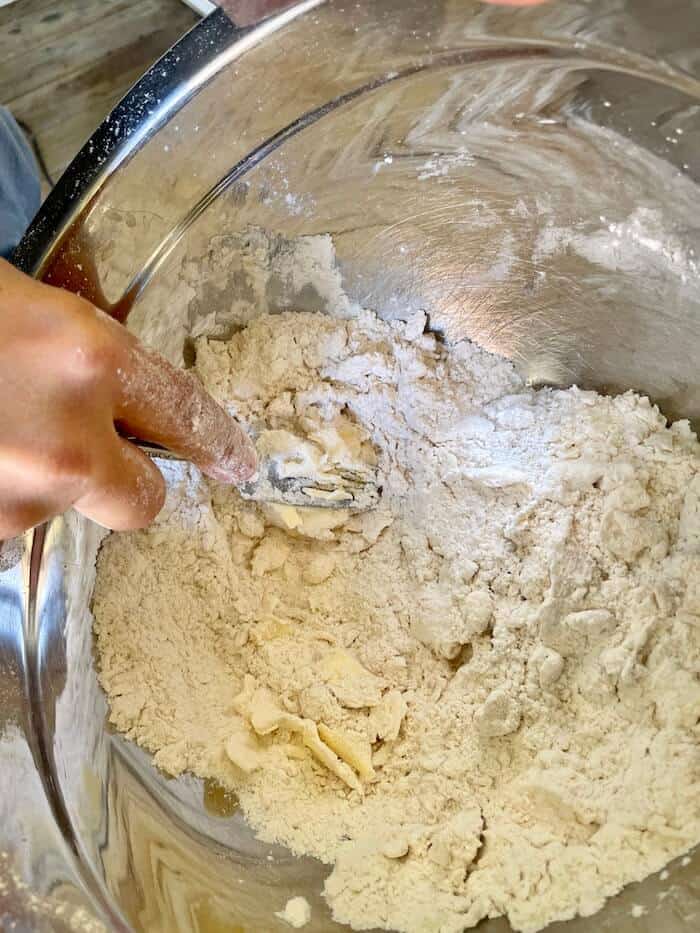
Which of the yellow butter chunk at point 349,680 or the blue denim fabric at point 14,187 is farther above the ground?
the blue denim fabric at point 14,187

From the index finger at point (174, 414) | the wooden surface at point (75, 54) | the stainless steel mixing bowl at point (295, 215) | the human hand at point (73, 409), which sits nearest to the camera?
the human hand at point (73, 409)

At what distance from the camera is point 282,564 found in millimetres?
1362

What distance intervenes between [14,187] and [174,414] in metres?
0.91

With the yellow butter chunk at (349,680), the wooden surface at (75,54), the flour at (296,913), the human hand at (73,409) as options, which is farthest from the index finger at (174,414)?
the wooden surface at (75,54)

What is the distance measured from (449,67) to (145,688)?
1004 mm

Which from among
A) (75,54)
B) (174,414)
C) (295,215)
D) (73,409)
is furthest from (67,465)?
(75,54)

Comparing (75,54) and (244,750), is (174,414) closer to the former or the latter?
(244,750)

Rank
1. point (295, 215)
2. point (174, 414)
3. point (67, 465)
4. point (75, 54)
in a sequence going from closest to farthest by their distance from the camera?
point (67, 465) < point (174, 414) < point (295, 215) < point (75, 54)

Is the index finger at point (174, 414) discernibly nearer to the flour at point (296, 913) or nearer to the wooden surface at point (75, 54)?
the flour at point (296, 913)

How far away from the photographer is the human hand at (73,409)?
809mm

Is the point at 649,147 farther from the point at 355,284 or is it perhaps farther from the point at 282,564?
the point at 282,564

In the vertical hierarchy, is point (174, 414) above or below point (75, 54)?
below

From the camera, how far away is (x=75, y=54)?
7.42 ft

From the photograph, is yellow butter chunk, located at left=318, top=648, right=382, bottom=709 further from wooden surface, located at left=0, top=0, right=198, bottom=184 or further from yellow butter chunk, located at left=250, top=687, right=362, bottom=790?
wooden surface, located at left=0, top=0, right=198, bottom=184
